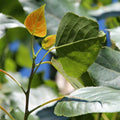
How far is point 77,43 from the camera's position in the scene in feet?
2.05

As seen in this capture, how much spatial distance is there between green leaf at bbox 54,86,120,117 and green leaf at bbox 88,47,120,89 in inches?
2.7

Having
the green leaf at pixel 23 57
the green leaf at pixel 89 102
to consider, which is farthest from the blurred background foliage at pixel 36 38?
the green leaf at pixel 89 102

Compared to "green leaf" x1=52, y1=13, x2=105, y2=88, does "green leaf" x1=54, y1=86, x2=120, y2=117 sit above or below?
below

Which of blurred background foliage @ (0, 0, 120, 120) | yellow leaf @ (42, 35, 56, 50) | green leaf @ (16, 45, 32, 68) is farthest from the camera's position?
green leaf @ (16, 45, 32, 68)

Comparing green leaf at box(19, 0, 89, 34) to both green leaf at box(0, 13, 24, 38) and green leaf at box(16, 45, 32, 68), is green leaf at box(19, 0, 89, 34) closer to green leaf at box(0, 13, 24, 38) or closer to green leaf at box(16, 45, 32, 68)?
green leaf at box(0, 13, 24, 38)

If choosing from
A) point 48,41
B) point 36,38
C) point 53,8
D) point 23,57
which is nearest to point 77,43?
point 48,41

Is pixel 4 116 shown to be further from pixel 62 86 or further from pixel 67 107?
pixel 62 86

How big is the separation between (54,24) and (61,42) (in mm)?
296

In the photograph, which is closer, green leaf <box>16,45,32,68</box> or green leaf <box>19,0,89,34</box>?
green leaf <box>19,0,89,34</box>

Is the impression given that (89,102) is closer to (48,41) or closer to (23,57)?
(48,41)

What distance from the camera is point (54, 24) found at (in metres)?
0.93

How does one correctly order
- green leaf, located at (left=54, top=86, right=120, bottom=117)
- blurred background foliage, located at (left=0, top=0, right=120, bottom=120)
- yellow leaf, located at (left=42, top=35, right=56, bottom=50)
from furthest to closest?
1. blurred background foliage, located at (left=0, top=0, right=120, bottom=120)
2. yellow leaf, located at (left=42, top=35, right=56, bottom=50)
3. green leaf, located at (left=54, top=86, right=120, bottom=117)

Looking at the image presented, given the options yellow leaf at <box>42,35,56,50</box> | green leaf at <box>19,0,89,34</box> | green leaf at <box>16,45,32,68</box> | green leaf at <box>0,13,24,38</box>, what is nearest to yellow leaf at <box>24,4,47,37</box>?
yellow leaf at <box>42,35,56,50</box>

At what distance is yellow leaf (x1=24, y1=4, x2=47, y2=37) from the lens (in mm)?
594
